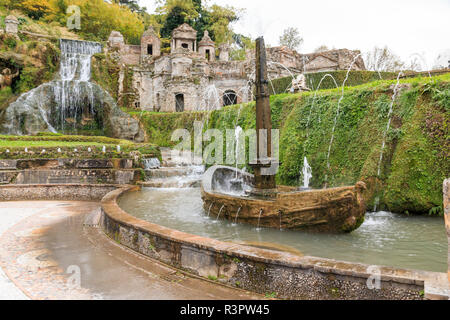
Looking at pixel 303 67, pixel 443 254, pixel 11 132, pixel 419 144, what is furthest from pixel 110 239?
pixel 303 67

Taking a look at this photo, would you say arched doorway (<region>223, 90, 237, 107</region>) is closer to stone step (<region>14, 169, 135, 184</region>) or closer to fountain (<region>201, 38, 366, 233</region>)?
stone step (<region>14, 169, 135, 184</region>)

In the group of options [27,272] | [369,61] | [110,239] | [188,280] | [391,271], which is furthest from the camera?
[369,61]

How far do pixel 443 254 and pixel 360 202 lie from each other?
1.23 metres

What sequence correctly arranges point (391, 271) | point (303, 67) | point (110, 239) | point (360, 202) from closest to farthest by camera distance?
1. point (391, 271)
2. point (360, 202)
3. point (110, 239)
4. point (303, 67)

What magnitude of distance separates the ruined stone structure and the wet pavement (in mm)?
26123

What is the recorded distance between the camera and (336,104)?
29.8 ft

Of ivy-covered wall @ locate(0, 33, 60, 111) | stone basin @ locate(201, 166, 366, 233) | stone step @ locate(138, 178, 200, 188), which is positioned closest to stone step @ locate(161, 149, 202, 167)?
stone step @ locate(138, 178, 200, 188)

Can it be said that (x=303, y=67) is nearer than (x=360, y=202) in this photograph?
No

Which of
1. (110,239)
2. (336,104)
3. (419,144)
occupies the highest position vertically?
(336,104)

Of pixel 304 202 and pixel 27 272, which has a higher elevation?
pixel 304 202

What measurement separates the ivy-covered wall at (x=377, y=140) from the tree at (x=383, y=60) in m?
28.2

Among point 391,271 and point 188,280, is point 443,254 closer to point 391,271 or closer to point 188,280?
point 391,271

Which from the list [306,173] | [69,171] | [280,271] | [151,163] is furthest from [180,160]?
[280,271]

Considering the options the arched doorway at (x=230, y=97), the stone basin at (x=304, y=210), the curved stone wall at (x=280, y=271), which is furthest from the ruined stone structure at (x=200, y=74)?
the curved stone wall at (x=280, y=271)
